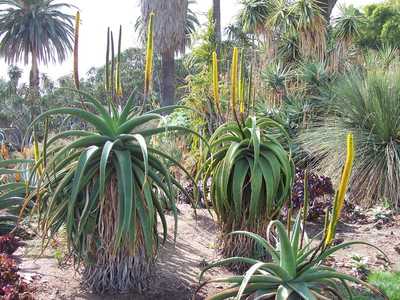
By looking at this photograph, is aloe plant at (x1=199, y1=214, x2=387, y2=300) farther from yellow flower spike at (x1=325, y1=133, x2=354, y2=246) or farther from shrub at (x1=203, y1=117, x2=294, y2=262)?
shrub at (x1=203, y1=117, x2=294, y2=262)

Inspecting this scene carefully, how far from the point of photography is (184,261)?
16.1 ft

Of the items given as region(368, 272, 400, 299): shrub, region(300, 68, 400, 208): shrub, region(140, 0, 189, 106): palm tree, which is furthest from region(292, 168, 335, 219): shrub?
region(140, 0, 189, 106): palm tree

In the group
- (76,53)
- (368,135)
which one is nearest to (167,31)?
(368,135)

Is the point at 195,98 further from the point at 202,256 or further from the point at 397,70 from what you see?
the point at 202,256

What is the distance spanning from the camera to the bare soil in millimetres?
4081

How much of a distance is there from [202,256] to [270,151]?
1267mm

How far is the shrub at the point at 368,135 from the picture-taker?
303 inches

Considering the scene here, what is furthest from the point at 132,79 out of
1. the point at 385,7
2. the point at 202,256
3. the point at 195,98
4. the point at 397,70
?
the point at 202,256

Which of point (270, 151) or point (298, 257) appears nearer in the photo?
point (298, 257)

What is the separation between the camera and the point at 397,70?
8.48 meters

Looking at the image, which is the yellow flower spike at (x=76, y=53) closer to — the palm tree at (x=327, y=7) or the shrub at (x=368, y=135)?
the shrub at (x=368, y=135)

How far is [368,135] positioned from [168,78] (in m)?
10.6

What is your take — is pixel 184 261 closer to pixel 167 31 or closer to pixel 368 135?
pixel 368 135

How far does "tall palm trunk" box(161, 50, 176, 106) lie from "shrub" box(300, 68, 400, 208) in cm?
924
